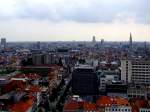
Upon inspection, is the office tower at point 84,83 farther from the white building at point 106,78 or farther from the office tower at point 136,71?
the office tower at point 136,71

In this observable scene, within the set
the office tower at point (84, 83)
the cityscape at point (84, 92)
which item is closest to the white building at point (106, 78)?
Answer: the cityscape at point (84, 92)

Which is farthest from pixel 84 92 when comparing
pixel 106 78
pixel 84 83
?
pixel 106 78

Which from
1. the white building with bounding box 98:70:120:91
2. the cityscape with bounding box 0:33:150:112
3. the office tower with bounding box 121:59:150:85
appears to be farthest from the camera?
the office tower with bounding box 121:59:150:85

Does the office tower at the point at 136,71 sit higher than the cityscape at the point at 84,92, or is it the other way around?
the office tower at the point at 136,71

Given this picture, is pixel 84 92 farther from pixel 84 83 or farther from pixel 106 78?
pixel 106 78

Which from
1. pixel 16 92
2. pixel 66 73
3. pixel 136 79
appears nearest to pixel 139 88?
pixel 136 79

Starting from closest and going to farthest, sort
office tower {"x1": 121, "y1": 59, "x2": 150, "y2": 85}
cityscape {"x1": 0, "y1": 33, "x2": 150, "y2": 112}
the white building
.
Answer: cityscape {"x1": 0, "y1": 33, "x2": 150, "y2": 112}, the white building, office tower {"x1": 121, "y1": 59, "x2": 150, "y2": 85}

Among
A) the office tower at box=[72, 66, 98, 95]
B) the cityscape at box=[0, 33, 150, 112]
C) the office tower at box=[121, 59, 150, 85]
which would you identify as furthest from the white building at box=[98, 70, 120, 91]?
the office tower at box=[72, 66, 98, 95]

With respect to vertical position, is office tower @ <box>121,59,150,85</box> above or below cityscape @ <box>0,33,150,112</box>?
above

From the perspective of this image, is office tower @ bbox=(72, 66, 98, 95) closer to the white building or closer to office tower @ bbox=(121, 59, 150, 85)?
the white building
